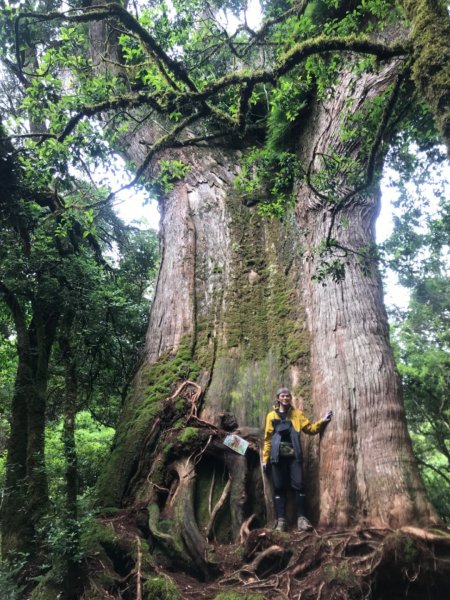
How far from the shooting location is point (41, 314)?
5816 millimetres

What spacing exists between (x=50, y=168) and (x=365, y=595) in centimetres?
513

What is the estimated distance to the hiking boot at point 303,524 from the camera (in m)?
3.88

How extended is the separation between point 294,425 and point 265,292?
227 centimetres

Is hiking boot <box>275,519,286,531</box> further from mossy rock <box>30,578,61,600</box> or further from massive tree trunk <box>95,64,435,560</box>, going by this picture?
mossy rock <box>30,578,61,600</box>

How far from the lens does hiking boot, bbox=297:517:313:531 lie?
3876mm

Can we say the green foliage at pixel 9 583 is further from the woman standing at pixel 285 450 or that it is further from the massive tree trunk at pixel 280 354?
the woman standing at pixel 285 450

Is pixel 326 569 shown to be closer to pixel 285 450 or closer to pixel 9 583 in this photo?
pixel 285 450

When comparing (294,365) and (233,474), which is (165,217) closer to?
(294,365)

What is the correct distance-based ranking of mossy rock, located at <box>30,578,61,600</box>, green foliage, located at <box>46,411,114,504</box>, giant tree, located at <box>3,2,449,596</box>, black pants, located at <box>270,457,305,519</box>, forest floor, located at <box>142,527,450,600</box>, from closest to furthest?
forest floor, located at <box>142,527,450,600</box> → mossy rock, located at <box>30,578,61,600</box> → giant tree, located at <box>3,2,449,596</box> → black pants, located at <box>270,457,305,519</box> → green foliage, located at <box>46,411,114,504</box>

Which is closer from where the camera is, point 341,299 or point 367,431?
point 367,431

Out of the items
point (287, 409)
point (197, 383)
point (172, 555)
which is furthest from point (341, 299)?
point (172, 555)

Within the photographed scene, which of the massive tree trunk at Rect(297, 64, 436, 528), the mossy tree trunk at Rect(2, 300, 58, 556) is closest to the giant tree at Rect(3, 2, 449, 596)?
the massive tree trunk at Rect(297, 64, 436, 528)

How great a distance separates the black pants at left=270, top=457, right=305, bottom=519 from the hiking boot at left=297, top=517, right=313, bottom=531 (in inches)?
2.3

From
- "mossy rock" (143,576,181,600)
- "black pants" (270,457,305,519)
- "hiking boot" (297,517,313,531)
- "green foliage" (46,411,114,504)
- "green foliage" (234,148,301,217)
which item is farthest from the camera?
"green foliage" (46,411,114,504)
